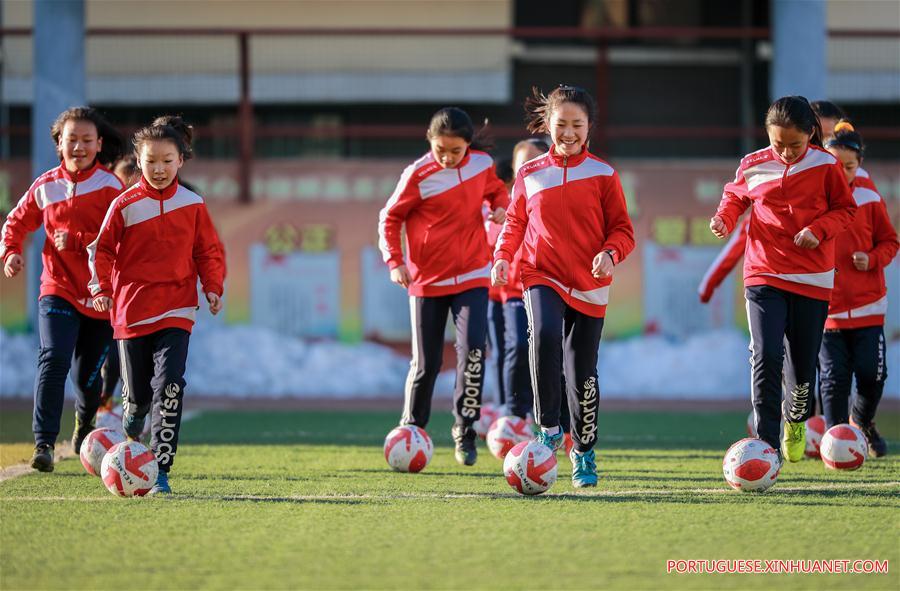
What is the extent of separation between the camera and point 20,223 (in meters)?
→ 7.88

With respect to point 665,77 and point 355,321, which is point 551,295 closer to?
point 355,321

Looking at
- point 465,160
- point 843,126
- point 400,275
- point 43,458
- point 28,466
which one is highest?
point 843,126

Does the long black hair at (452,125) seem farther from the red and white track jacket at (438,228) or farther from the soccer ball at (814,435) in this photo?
the soccer ball at (814,435)

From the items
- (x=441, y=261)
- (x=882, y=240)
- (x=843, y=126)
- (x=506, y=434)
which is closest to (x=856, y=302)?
(x=882, y=240)

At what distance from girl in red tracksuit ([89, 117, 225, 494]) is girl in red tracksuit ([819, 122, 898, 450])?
12.3 ft

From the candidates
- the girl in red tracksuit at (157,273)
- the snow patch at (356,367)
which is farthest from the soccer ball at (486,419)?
the snow patch at (356,367)

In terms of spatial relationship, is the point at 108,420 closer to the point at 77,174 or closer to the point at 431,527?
the point at 77,174

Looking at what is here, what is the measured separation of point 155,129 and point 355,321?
796cm

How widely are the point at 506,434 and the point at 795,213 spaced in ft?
7.46

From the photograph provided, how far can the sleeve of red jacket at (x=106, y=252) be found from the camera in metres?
7.00

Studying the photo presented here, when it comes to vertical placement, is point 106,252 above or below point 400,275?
above

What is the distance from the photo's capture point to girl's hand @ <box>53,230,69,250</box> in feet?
25.5

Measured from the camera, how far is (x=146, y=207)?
7070 mm

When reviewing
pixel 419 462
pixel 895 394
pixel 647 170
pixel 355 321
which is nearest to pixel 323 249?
pixel 355 321
